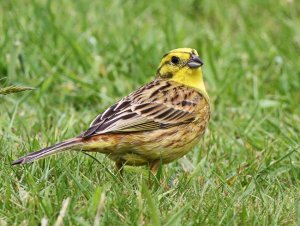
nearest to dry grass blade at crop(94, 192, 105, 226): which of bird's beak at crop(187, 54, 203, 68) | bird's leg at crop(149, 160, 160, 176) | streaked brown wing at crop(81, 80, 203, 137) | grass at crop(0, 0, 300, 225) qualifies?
grass at crop(0, 0, 300, 225)

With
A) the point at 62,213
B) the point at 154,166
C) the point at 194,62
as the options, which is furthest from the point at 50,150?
the point at 194,62

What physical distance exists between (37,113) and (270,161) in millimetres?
2098

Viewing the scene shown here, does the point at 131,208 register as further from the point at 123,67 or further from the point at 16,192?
the point at 123,67

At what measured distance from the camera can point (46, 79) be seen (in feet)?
24.9

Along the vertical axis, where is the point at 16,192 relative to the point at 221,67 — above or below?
above

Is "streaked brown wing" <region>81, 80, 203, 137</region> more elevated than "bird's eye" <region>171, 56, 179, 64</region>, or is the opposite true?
"bird's eye" <region>171, 56, 179, 64</region>

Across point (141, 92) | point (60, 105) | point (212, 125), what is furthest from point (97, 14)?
point (141, 92)

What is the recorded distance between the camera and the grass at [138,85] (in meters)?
4.72

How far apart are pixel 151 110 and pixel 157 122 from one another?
0.13 meters

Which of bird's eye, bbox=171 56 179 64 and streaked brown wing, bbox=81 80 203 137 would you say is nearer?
streaked brown wing, bbox=81 80 203 137

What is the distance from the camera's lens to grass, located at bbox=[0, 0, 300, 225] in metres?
4.72

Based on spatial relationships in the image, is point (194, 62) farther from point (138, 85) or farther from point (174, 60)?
point (138, 85)

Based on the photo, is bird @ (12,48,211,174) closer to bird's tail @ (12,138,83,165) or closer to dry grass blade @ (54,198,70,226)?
bird's tail @ (12,138,83,165)

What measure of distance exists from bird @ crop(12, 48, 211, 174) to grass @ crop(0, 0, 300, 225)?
0.46 feet
